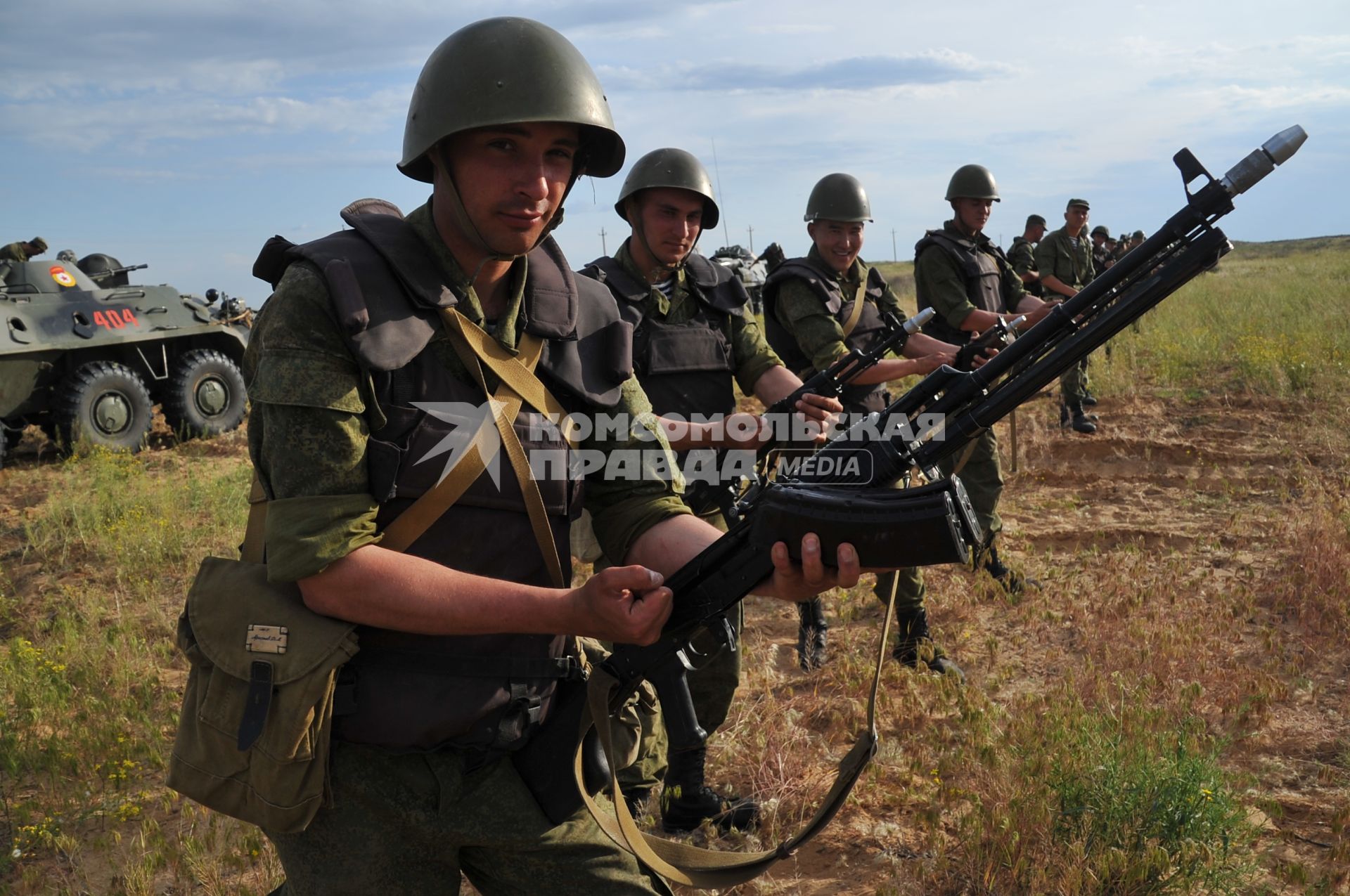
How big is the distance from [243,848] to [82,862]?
601 mm

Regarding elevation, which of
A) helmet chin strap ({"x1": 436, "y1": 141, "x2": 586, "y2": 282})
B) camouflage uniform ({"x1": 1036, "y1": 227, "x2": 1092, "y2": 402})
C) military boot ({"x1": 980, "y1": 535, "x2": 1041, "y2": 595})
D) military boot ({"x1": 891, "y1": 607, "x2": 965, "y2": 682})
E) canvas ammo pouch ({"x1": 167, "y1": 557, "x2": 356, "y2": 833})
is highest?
camouflage uniform ({"x1": 1036, "y1": 227, "x2": 1092, "y2": 402})

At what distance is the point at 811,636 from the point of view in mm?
5566

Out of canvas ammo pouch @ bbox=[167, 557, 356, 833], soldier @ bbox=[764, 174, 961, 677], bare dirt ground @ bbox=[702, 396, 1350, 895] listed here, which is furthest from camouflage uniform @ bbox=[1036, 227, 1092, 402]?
canvas ammo pouch @ bbox=[167, 557, 356, 833]

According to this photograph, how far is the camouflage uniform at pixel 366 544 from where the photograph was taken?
A: 1.79 metres

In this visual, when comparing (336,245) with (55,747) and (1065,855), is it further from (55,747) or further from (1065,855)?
(55,747)

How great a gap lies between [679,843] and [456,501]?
1.05m

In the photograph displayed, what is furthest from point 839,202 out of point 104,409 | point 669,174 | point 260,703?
point 104,409

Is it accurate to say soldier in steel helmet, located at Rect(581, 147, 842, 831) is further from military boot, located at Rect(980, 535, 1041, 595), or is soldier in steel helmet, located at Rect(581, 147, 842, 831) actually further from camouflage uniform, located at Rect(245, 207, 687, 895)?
military boot, located at Rect(980, 535, 1041, 595)

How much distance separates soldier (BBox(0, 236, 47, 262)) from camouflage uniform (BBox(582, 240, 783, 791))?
33.7ft

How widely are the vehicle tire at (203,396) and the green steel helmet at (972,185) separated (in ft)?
29.3

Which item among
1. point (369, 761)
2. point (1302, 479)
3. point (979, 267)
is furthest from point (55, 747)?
point (1302, 479)

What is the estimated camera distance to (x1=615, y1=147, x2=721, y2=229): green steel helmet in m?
4.51

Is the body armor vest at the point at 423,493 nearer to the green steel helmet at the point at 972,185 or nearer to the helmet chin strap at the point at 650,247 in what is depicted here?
the helmet chin strap at the point at 650,247

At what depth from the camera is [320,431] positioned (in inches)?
70.3
